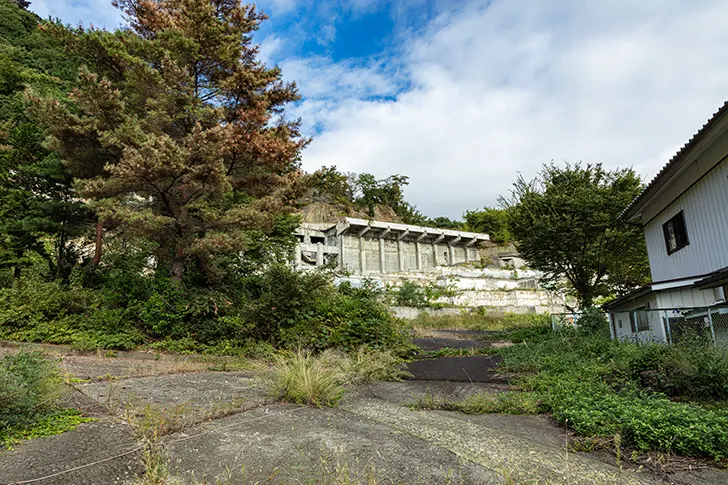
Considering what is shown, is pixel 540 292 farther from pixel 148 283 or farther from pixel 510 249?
pixel 148 283

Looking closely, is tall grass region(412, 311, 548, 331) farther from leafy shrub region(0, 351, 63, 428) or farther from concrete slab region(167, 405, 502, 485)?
leafy shrub region(0, 351, 63, 428)

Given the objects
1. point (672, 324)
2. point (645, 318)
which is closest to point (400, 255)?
point (645, 318)

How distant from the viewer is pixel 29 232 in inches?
502

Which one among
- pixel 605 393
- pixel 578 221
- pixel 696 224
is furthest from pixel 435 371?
pixel 578 221

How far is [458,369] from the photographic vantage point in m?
9.62

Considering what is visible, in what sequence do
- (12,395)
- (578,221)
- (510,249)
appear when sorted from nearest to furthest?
(12,395), (578,221), (510,249)

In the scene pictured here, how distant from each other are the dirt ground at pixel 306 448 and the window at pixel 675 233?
27.5ft

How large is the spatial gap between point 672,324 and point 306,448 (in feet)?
34.2

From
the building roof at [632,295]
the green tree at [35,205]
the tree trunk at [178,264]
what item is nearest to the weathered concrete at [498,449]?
the building roof at [632,295]

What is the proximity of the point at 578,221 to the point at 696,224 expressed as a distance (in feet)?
27.3

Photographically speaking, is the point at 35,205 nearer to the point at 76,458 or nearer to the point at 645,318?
the point at 76,458

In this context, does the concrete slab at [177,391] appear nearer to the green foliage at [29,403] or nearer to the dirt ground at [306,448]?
the dirt ground at [306,448]

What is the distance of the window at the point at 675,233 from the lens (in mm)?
10836

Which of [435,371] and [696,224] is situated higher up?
[696,224]
